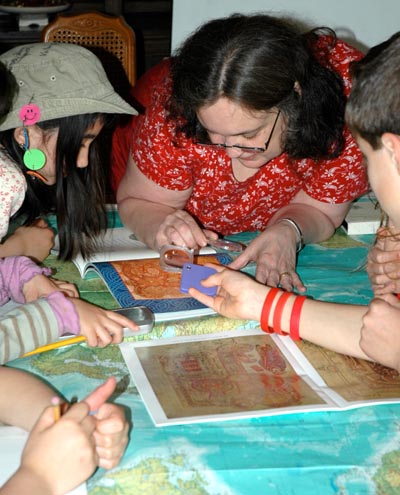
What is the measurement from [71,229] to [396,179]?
767 millimetres

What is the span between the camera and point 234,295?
138 centimetres

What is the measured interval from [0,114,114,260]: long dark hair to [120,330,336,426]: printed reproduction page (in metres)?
0.42

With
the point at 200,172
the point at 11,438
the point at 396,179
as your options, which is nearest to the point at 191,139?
the point at 200,172

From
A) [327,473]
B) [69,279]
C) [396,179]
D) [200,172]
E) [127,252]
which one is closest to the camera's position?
[327,473]

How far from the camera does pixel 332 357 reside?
1282 mm

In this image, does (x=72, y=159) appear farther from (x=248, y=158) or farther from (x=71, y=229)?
(x=248, y=158)

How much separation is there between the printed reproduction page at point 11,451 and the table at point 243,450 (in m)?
0.11

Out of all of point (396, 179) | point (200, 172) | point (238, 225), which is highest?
point (396, 179)

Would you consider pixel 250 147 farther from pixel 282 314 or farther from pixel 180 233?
pixel 282 314

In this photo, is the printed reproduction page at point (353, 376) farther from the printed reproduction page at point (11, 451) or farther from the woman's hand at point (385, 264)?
the printed reproduction page at point (11, 451)

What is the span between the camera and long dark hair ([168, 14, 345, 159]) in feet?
4.85

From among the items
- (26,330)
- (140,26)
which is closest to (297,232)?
(26,330)

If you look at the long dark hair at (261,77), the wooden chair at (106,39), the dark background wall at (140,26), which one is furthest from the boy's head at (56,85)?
the dark background wall at (140,26)

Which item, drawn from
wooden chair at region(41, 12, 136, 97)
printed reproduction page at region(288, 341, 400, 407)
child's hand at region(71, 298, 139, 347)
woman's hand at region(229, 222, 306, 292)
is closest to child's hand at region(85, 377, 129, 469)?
child's hand at region(71, 298, 139, 347)
